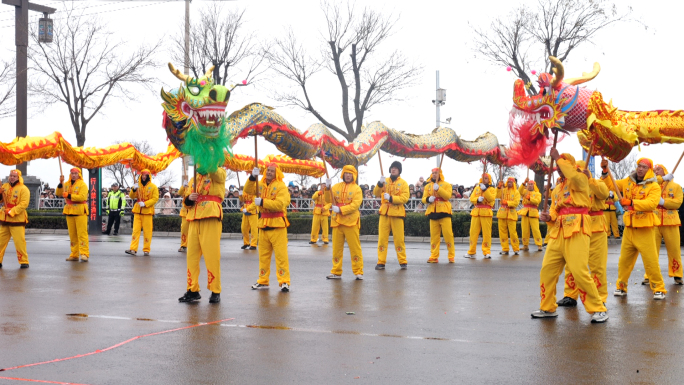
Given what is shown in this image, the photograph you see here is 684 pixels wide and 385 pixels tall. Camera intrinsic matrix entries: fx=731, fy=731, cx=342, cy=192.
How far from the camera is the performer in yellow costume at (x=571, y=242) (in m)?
6.98

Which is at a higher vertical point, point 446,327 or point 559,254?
point 559,254

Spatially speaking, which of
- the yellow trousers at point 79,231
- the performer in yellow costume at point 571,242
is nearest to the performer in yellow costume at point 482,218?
the yellow trousers at point 79,231

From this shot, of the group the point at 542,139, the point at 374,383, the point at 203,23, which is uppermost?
the point at 203,23

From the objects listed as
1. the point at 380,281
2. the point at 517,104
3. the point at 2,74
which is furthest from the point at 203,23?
the point at 517,104

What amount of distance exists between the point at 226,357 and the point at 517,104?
401 cm

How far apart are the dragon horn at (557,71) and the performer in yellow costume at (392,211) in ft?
17.1

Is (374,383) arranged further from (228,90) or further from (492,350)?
(228,90)

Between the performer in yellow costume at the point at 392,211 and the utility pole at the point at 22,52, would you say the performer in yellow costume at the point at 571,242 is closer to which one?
the performer in yellow costume at the point at 392,211

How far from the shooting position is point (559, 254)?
714cm

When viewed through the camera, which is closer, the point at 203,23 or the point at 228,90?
the point at 228,90

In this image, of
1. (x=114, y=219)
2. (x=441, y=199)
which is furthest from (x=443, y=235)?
(x=114, y=219)

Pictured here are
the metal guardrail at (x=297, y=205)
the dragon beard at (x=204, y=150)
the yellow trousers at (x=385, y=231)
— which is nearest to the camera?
the dragon beard at (x=204, y=150)

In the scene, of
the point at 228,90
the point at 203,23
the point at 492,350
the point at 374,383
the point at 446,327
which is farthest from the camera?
the point at 203,23

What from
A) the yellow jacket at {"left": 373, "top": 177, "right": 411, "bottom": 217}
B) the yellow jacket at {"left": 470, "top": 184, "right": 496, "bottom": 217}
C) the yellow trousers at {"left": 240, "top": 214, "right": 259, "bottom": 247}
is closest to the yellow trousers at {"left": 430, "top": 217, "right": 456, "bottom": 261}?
the yellow jacket at {"left": 470, "top": 184, "right": 496, "bottom": 217}
